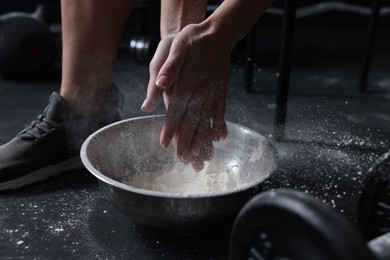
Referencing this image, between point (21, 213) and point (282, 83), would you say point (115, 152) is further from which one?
point (282, 83)

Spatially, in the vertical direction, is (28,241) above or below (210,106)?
below

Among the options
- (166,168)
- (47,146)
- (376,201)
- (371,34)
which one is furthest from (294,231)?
(371,34)

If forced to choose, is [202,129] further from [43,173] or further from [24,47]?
[24,47]

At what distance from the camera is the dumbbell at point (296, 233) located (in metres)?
0.49

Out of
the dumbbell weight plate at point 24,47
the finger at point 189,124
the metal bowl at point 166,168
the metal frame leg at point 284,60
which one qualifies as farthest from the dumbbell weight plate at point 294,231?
the dumbbell weight plate at point 24,47

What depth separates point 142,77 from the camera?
1.72m

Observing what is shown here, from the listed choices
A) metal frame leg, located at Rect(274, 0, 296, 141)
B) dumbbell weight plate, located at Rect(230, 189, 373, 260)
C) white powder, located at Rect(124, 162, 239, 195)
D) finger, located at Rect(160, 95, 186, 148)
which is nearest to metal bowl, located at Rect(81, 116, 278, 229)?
white powder, located at Rect(124, 162, 239, 195)

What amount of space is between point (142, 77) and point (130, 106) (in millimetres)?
258

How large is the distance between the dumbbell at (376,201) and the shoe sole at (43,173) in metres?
0.66

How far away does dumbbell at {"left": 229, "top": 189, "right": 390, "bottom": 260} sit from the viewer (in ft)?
1.59

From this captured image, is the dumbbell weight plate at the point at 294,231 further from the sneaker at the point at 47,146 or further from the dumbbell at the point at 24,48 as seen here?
the dumbbell at the point at 24,48

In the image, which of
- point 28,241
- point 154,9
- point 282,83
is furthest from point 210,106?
point 154,9

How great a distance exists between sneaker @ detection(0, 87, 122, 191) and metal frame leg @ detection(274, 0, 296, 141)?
1.71 ft

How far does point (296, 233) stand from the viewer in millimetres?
505
